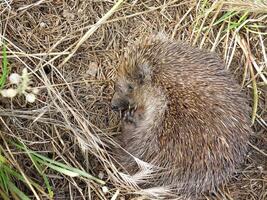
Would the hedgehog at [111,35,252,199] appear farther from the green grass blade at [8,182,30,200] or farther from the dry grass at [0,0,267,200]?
the green grass blade at [8,182,30,200]

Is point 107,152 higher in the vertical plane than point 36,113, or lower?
lower

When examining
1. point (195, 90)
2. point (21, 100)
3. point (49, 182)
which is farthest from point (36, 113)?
point (195, 90)

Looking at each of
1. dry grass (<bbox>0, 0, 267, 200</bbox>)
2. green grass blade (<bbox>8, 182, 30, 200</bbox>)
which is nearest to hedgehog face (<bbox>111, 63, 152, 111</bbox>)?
dry grass (<bbox>0, 0, 267, 200</bbox>)

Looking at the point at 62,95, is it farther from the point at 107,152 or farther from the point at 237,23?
the point at 237,23

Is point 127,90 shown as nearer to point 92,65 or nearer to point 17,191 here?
point 92,65

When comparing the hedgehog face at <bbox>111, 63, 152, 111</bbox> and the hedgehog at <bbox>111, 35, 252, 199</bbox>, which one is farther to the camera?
the hedgehog face at <bbox>111, 63, 152, 111</bbox>
